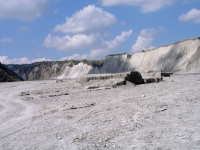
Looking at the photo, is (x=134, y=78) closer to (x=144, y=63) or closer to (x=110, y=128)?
(x=110, y=128)

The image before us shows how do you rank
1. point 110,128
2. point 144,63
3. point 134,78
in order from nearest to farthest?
point 110,128, point 134,78, point 144,63

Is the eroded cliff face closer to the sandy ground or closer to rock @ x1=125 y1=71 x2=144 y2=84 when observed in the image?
rock @ x1=125 y1=71 x2=144 y2=84

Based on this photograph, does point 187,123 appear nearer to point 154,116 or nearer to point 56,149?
point 154,116

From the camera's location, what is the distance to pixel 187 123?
8.48 meters

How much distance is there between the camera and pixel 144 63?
7138cm

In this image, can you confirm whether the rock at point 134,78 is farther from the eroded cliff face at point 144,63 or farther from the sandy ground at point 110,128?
the eroded cliff face at point 144,63

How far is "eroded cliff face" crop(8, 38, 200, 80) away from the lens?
54125 millimetres

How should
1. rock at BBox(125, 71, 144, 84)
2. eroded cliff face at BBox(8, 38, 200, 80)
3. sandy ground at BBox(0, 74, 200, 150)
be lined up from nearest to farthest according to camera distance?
sandy ground at BBox(0, 74, 200, 150) < rock at BBox(125, 71, 144, 84) < eroded cliff face at BBox(8, 38, 200, 80)

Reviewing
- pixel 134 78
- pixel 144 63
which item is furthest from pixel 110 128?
pixel 144 63

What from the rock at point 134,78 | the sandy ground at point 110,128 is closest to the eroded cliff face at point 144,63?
the rock at point 134,78

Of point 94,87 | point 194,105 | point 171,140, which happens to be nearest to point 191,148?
point 171,140

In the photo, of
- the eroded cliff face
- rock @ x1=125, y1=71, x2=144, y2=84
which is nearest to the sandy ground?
rock @ x1=125, y1=71, x2=144, y2=84

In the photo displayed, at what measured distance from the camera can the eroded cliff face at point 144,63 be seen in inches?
2131

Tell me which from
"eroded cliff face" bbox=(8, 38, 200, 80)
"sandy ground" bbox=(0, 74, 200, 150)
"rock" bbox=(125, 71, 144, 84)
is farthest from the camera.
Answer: "eroded cliff face" bbox=(8, 38, 200, 80)
